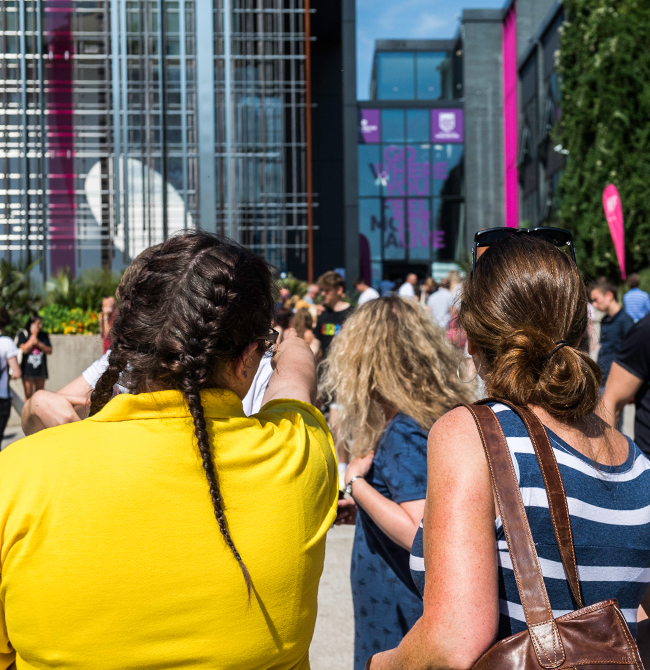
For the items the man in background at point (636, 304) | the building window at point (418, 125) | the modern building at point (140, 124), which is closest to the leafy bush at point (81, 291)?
the modern building at point (140, 124)

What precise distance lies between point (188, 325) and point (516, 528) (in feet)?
2.24

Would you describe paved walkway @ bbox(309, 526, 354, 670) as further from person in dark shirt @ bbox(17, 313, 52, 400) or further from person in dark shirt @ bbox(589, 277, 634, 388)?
person in dark shirt @ bbox(17, 313, 52, 400)

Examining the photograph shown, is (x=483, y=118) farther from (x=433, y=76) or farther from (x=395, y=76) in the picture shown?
(x=395, y=76)

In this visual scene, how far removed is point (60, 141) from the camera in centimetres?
1498

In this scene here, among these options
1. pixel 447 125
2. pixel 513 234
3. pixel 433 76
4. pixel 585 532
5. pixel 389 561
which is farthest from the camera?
pixel 433 76

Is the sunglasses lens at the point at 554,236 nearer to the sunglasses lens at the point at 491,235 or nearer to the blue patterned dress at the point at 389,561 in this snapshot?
the sunglasses lens at the point at 491,235

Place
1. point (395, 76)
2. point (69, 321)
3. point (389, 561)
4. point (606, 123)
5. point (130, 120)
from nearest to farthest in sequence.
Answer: point (389, 561), point (69, 321), point (130, 120), point (606, 123), point (395, 76)

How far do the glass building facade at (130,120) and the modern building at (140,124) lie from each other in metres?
0.03

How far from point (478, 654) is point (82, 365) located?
1131 cm

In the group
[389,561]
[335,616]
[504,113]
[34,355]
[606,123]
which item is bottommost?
[335,616]

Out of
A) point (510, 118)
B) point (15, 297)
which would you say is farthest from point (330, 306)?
point (510, 118)

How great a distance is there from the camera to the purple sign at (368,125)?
2975cm

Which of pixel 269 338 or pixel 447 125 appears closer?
pixel 269 338

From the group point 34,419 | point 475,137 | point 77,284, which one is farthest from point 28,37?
point 475,137
